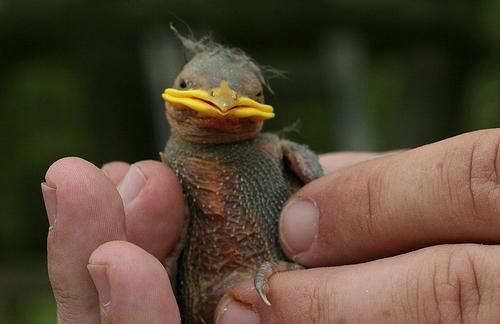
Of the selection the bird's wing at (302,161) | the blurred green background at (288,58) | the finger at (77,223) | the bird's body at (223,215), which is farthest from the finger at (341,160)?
the blurred green background at (288,58)

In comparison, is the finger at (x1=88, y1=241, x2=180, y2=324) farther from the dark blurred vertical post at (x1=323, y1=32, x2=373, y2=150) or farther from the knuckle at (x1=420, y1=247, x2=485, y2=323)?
the dark blurred vertical post at (x1=323, y1=32, x2=373, y2=150)

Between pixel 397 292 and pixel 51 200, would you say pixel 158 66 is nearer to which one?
pixel 51 200

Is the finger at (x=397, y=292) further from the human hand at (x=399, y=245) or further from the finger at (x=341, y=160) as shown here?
the finger at (x=341, y=160)

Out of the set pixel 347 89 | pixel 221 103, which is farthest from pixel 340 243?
pixel 347 89

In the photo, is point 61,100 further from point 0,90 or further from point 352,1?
point 352,1

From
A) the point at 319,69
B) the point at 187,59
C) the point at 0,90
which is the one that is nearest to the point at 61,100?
the point at 0,90

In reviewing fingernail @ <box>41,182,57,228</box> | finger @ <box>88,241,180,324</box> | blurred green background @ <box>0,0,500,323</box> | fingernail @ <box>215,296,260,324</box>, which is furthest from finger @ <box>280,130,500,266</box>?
blurred green background @ <box>0,0,500,323</box>
